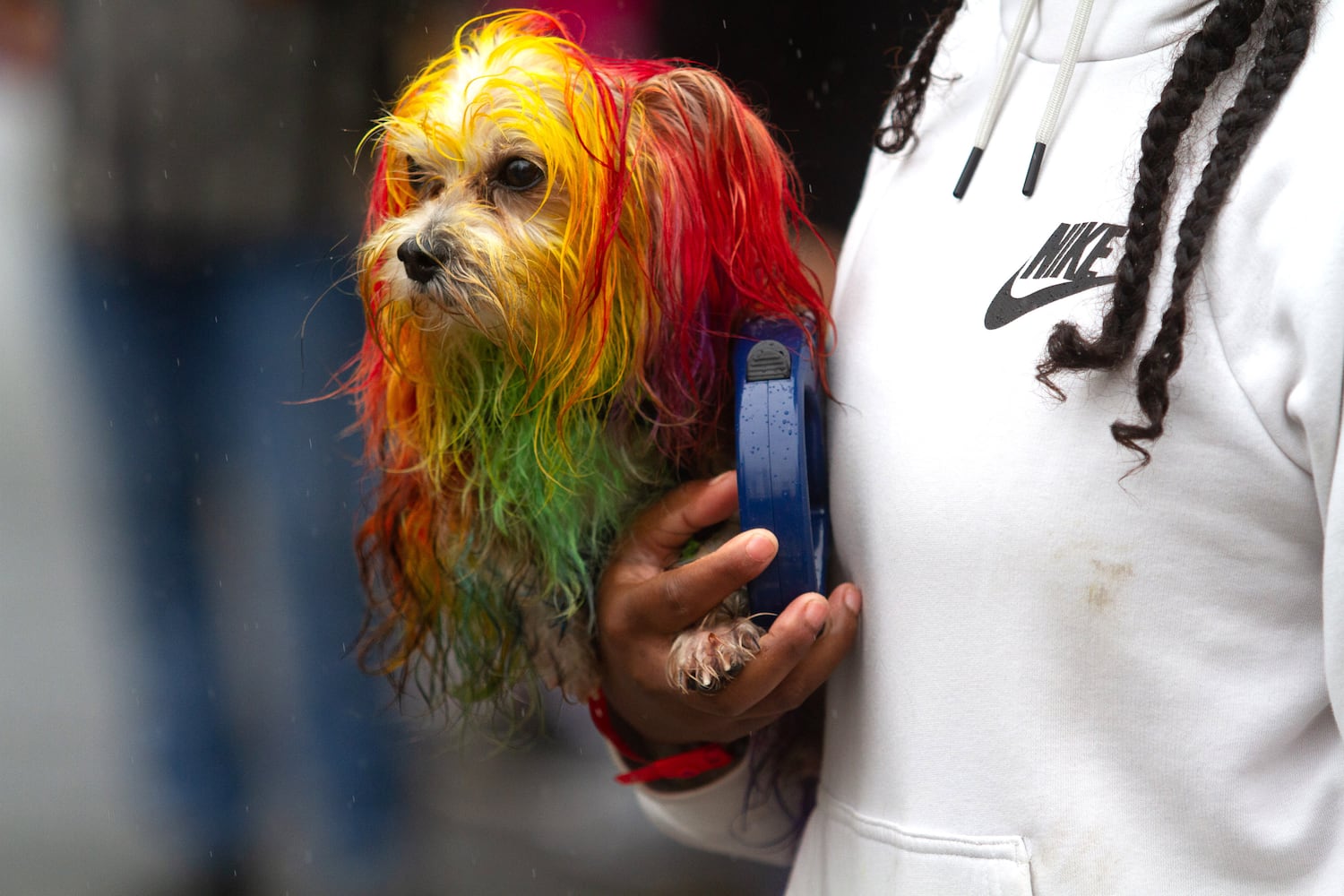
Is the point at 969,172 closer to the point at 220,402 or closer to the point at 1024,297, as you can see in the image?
the point at 1024,297

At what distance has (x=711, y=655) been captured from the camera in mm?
1003

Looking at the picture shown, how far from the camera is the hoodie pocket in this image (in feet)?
2.72

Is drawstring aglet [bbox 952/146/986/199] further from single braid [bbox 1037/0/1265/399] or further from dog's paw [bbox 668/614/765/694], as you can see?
dog's paw [bbox 668/614/765/694]

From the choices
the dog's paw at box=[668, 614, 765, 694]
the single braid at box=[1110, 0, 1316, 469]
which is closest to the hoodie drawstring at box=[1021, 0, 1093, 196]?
the single braid at box=[1110, 0, 1316, 469]

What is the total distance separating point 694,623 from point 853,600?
176 millimetres

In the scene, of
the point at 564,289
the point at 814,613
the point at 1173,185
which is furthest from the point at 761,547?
the point at 1173,185

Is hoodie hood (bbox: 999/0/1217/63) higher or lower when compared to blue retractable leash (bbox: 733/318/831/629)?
higher

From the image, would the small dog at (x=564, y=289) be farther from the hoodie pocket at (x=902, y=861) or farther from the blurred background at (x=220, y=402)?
the blurred background at (x=220, y=402)

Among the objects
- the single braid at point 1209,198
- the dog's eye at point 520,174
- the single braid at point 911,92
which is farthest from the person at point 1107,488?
the dog's eye at point 520,174

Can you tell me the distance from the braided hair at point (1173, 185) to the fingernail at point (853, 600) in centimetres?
25

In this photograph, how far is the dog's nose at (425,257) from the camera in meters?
1.01

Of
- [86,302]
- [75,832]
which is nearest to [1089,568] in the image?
[86,302]

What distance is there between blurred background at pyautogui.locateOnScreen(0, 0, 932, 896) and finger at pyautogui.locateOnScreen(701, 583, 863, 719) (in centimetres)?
196

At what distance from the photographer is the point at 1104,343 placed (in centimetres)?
76
